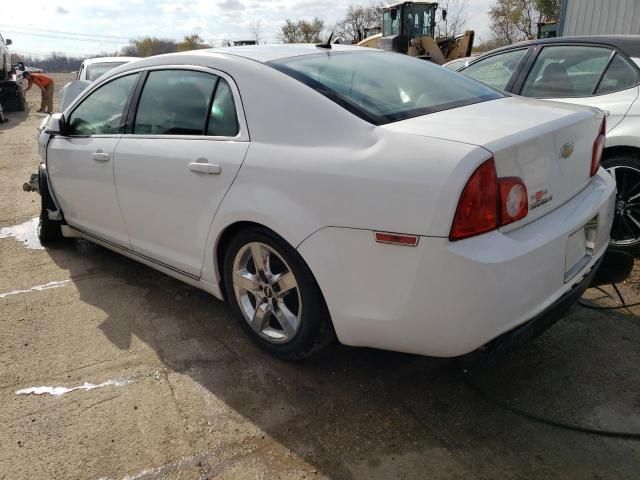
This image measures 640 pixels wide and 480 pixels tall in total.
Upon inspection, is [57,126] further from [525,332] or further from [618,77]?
[618,77]

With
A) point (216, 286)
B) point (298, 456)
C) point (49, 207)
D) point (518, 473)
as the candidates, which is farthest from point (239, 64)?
point (49, 207)

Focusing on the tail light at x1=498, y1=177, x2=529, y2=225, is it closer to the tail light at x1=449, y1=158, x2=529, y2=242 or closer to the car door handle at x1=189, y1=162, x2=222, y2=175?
the tail light at x1=449, y1=158, x2=529, y2=242

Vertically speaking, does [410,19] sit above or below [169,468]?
above

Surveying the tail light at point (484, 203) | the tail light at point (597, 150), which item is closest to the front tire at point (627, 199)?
the tail light at point (597, 150)

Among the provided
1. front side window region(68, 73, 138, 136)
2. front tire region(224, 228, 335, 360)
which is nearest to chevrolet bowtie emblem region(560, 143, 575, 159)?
front tire region(224, 228, 335, 360)

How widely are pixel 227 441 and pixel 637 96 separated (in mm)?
3622

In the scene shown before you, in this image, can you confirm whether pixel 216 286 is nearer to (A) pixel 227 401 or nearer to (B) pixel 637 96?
(A) pixel 227 401

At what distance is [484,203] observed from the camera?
1965mm

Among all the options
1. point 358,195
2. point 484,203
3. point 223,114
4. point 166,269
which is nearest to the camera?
point 484,203

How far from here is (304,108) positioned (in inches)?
96.8

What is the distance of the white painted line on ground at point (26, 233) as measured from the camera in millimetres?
5004

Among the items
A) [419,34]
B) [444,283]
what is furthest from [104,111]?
[419,34]

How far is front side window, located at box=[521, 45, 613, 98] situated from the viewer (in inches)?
164

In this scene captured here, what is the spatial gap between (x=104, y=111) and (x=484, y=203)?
2.95 meters
